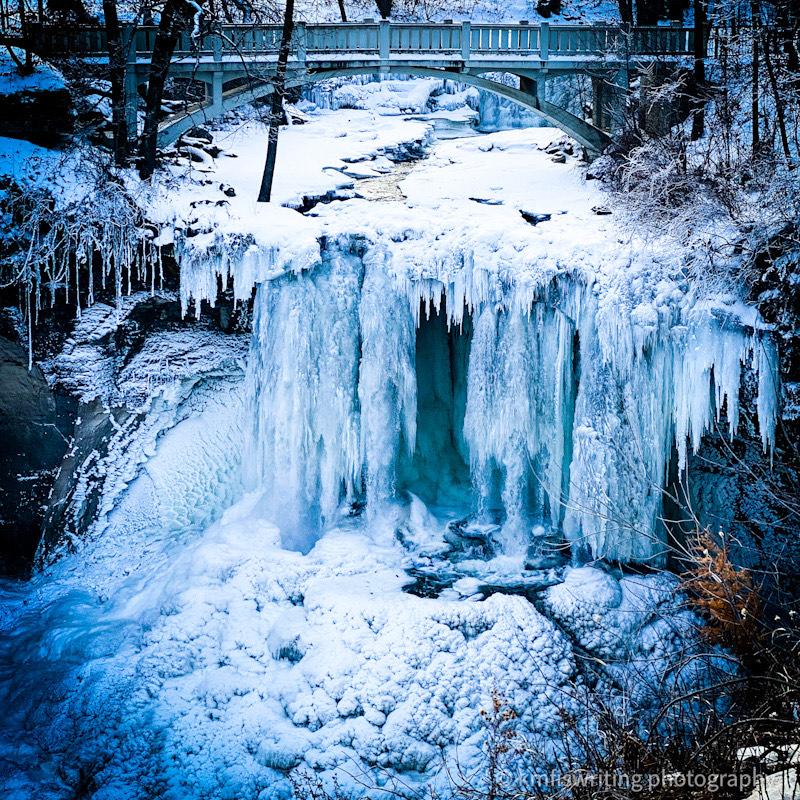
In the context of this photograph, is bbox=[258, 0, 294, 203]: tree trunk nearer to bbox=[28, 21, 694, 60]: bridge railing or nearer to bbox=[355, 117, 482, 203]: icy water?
bbox=[28, 21, 694, 60]: bridge railing

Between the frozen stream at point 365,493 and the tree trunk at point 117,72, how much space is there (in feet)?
3.43

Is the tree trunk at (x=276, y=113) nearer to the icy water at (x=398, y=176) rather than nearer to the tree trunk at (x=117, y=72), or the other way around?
the icy water at (x=398, y=176)

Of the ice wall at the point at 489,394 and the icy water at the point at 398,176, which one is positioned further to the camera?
the icy water at the point at 398,176

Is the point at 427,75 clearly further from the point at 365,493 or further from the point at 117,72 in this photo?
the point at 365,493

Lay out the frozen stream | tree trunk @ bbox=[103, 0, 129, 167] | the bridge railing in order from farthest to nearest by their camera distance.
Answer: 1. the bridge railing
2. tree trunk @ bbox=[103, 0, 129, 167]
3. the frozen stream

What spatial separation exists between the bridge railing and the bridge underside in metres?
0.26

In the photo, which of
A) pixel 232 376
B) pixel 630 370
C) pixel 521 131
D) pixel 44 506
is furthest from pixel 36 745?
pixel 521 131

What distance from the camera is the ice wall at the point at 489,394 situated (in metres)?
9.33

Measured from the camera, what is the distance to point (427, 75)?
1284 cm

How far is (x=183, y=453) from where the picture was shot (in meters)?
12.1

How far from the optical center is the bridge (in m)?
12.4
